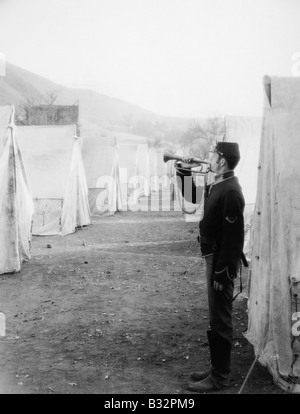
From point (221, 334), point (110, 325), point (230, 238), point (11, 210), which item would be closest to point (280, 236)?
point (230, 238)

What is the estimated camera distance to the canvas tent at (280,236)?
4.22 metres

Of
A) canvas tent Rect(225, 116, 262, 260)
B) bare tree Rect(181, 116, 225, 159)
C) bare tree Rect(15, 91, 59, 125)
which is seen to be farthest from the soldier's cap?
bare tree Rect(15, 91, 59, 125)

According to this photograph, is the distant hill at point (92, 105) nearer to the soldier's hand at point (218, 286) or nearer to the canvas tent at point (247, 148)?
the canvas tent at point (247, 148)

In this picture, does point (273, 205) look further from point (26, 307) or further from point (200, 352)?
point (26, 307)

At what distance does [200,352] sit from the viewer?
514cm

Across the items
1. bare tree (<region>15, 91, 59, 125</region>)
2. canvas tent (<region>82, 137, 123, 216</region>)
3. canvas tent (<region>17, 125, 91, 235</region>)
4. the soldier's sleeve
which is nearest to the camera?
the soldier's sleeve

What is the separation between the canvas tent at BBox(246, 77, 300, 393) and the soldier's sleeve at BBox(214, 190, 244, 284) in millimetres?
457

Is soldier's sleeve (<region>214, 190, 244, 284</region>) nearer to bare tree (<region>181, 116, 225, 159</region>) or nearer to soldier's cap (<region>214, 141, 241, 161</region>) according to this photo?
soldier's cap (<region>214, 141, 241, 161</region>)

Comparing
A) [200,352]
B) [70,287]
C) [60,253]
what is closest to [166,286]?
[70,287]

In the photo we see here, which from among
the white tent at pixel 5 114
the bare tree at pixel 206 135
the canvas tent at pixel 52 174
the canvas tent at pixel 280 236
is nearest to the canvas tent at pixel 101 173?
the canvas tent at pixel 52 174

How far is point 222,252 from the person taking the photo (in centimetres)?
412

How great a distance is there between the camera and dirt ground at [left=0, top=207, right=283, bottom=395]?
4426 mm

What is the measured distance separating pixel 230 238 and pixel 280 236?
0.58 m

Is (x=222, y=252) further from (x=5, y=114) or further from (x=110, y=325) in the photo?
(x=5, y=114)
